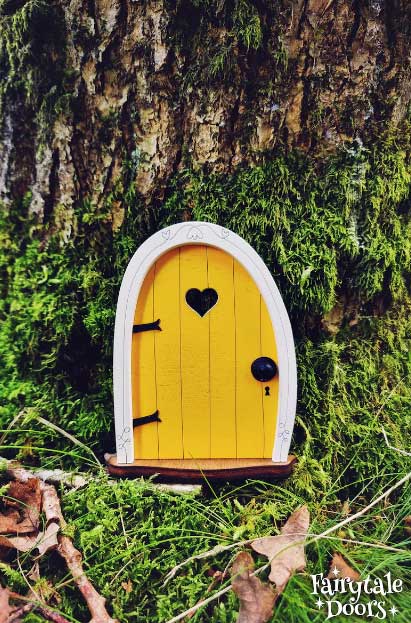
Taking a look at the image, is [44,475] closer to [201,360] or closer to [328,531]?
[201,360]

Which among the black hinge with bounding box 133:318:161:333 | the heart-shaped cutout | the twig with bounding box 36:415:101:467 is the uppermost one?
the heart-shaped cutout

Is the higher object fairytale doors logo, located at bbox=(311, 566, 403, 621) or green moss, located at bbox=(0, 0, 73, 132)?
green moss, located at bbox=(0, 0, 73, 132)

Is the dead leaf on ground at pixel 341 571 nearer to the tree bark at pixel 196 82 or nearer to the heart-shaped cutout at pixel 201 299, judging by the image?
the heart-shaped cutout at pixel 201 299

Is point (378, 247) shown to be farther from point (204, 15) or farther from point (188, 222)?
point (204, 15)

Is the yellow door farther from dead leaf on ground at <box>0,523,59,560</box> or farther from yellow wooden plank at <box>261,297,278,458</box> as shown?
dead leaf on ground at <box>0,523,59,560</box>

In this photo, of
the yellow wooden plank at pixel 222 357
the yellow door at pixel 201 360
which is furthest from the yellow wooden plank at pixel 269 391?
the yellow wooden plank at pixel 222 357

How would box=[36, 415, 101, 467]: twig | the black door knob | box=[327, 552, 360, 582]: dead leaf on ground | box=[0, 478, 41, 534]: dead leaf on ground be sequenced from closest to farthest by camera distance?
box=[327, 552, 360, 582]: dead leaf on ground
box=[0, 478, 41, 534]: dead leaf on ground
the black door knob
box=[36, 415, 101, 467]: twig

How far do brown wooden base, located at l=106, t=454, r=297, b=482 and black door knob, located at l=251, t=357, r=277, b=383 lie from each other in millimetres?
290

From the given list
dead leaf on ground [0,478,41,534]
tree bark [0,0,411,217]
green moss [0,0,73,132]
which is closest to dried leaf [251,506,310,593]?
dead leaf on ground [0,478,41,534]

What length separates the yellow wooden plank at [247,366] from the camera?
164cm

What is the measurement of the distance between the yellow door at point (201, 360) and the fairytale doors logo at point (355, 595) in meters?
0.44

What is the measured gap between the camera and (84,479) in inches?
66.0

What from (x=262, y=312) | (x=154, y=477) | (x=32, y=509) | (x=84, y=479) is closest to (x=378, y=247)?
(x=262, y=312)

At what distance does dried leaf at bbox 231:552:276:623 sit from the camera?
4.20 ft
